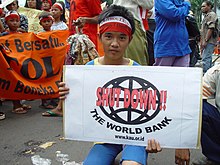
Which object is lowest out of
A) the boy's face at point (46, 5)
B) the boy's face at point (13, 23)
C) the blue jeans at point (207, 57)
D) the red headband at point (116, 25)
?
the blue jeans at point (207, 57)

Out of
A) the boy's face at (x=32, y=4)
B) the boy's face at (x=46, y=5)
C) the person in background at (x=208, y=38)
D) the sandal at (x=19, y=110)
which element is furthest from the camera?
the person in background at (x=208, y=38)

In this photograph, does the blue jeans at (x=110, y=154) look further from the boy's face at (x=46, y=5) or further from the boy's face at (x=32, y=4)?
the boy's face at (x=32, y=4)

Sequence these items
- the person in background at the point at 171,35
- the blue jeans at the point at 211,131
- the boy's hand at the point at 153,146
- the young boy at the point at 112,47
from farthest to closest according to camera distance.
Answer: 1. the person in background at the point at 171,35
2. the blue jeans at the point at 211,131
3. the young boy at the point at 112,47
4. the boy's hand at the point at 153,146

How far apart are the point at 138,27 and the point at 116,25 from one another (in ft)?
4.96

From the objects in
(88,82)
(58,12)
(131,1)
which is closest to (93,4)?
(131,1)

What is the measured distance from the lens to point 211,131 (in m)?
2.46

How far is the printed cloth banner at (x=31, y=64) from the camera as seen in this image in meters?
4.19

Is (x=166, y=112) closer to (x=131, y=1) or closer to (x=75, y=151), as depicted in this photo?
(x=75, y=151)

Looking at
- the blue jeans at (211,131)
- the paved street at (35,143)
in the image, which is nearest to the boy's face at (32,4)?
the paved street at (35,143)

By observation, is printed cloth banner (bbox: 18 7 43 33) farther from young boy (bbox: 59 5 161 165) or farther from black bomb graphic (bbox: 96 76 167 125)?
black bomb graphic (bbox: 96 76 167 125)

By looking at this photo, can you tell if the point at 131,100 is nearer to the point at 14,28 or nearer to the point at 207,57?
the point at 14,28

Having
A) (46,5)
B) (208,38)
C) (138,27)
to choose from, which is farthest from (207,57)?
(138,27)

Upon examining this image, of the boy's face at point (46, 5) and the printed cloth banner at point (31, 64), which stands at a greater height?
the boy's face at point (46, 5)

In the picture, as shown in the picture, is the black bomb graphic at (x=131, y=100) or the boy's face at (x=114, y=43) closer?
the black bomb graphic at (x=131, y=100)
